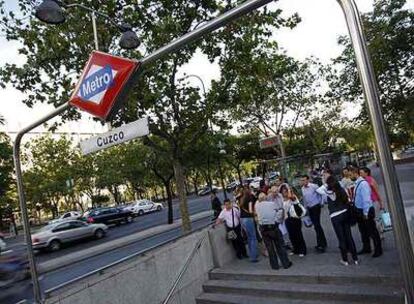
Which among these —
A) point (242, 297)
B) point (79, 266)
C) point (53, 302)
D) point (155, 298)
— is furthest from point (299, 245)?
point (79, 266)

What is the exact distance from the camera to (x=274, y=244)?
885 cm

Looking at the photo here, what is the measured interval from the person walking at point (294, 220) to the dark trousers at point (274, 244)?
0.58 meters

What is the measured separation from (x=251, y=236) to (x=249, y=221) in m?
0.33

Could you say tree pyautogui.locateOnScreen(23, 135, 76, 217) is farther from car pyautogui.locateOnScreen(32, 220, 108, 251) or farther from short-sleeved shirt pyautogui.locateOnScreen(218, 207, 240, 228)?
short-sleeved shirt pyautogui.locateOnScreen(218, 207, 240, 228)

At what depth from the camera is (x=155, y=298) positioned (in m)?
7.98

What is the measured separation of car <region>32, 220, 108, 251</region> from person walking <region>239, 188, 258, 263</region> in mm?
A: 15804

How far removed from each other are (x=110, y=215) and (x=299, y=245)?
85.5 ft

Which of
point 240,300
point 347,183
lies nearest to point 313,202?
point 347,183

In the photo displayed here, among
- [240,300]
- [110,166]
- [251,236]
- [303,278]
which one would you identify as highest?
[110,166]

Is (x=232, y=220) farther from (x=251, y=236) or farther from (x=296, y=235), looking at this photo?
(x=296, y=235)

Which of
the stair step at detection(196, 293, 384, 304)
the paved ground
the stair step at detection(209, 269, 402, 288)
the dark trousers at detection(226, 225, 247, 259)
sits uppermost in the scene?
the dark trousers at detection(226, 225, 247, 259)

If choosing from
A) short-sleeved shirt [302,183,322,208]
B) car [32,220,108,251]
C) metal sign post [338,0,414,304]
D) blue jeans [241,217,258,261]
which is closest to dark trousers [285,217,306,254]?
short-sleeved shirt [302,183,322,208]

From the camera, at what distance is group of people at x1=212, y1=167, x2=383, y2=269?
7.95 m

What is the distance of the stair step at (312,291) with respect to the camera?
682 cm
